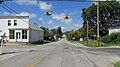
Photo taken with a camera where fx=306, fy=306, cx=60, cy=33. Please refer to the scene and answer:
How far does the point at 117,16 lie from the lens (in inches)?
3797

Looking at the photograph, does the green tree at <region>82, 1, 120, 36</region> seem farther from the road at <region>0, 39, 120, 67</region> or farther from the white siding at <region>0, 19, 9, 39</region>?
the road at <region>0, 39, 120, 67</region>

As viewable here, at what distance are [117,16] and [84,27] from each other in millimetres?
12310

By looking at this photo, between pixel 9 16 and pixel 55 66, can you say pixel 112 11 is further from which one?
pixel 55 66

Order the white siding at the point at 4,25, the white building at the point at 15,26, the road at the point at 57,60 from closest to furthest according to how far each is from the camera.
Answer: the road at the point at 57,60 → the white siding at the point at 4,25 → the white building at the point at 15,26

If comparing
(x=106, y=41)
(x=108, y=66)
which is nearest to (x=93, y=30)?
(x=106, y=41)

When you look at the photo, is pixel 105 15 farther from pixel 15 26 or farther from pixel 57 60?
pixel 57 60

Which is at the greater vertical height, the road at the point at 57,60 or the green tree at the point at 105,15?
the green tree at the point at 105,15

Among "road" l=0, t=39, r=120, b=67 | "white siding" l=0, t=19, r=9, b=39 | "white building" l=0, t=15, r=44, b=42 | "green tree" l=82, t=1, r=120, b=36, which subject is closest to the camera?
"road" l=0, t=39, r=120, b=67

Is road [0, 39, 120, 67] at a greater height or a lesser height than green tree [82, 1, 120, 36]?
lesser

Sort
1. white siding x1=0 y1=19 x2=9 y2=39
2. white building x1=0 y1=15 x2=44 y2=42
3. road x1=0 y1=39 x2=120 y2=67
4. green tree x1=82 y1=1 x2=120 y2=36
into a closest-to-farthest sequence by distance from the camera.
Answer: road x1=0 y1=39 x2=120 y2=67 < white siding x1=0 y1=19 x2=9 y2=39 < white building x1=0 y1=15 x2=44 y2=42 < green tree x1=82 y1=1 x2=120 y2=36

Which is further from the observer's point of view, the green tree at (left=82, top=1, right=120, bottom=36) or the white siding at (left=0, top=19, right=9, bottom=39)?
the green tree at (left=82, top=1, right=120, bottom=36)

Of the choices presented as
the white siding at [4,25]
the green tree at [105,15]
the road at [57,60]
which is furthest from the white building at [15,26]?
the road at [57,60]

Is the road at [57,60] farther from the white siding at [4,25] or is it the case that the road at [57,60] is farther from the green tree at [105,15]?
the green tree at [105,15]

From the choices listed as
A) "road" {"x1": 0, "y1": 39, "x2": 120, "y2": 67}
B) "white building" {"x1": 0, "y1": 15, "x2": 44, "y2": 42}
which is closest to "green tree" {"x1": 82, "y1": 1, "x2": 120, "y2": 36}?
"white building" {"x1": 0, "y1": 15, "x2": 44, "y2": 42}
